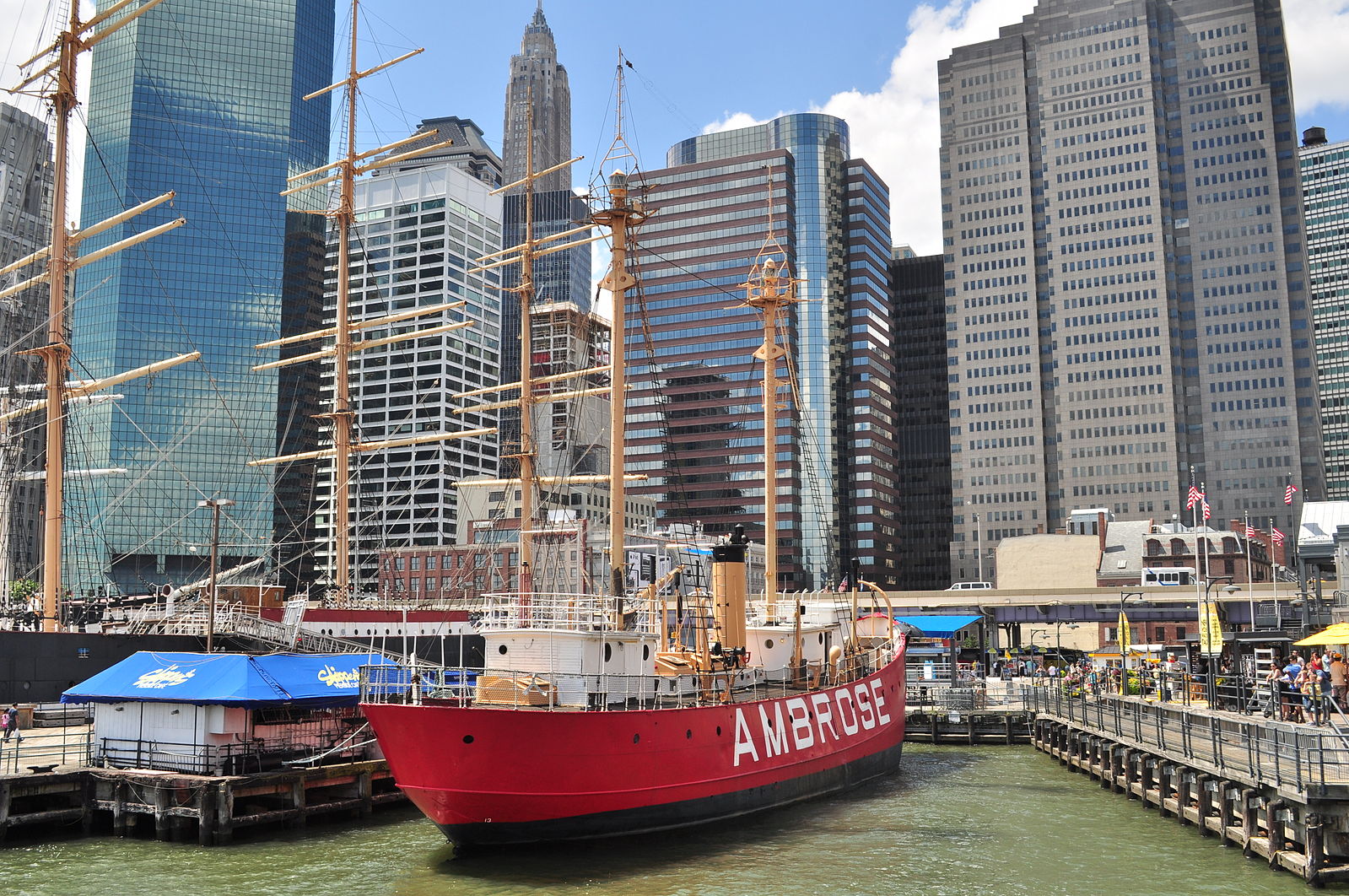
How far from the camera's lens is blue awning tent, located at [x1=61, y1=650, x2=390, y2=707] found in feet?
88.5

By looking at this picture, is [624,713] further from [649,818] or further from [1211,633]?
[1211,633]

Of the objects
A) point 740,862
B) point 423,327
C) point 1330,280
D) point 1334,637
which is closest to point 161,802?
point 740,862

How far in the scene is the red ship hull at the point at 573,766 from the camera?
22.6 metres

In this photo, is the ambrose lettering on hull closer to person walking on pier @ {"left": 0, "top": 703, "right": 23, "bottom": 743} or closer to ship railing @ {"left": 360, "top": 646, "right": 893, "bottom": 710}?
ship railing @ {"left": 360, "top": 646, "right": 893, "bottom": 710}

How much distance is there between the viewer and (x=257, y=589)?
49.2 metres

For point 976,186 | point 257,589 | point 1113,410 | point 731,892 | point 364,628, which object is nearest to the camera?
point 731,892

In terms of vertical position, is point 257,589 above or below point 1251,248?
below

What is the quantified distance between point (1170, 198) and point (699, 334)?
214 ft

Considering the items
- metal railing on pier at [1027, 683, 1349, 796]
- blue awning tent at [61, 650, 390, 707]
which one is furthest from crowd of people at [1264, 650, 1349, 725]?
blue awning tent at [61, 650, 390, 707]

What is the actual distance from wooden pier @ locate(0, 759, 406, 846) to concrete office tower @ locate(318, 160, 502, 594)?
136m

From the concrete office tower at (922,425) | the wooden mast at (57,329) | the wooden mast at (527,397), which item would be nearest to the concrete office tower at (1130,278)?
the concrete office tower at (922,425)

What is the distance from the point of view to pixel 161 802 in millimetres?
25344

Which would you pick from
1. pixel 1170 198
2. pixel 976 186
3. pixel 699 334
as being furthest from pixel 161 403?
pixel 1170 198

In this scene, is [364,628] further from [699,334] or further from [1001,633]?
[699,334]
